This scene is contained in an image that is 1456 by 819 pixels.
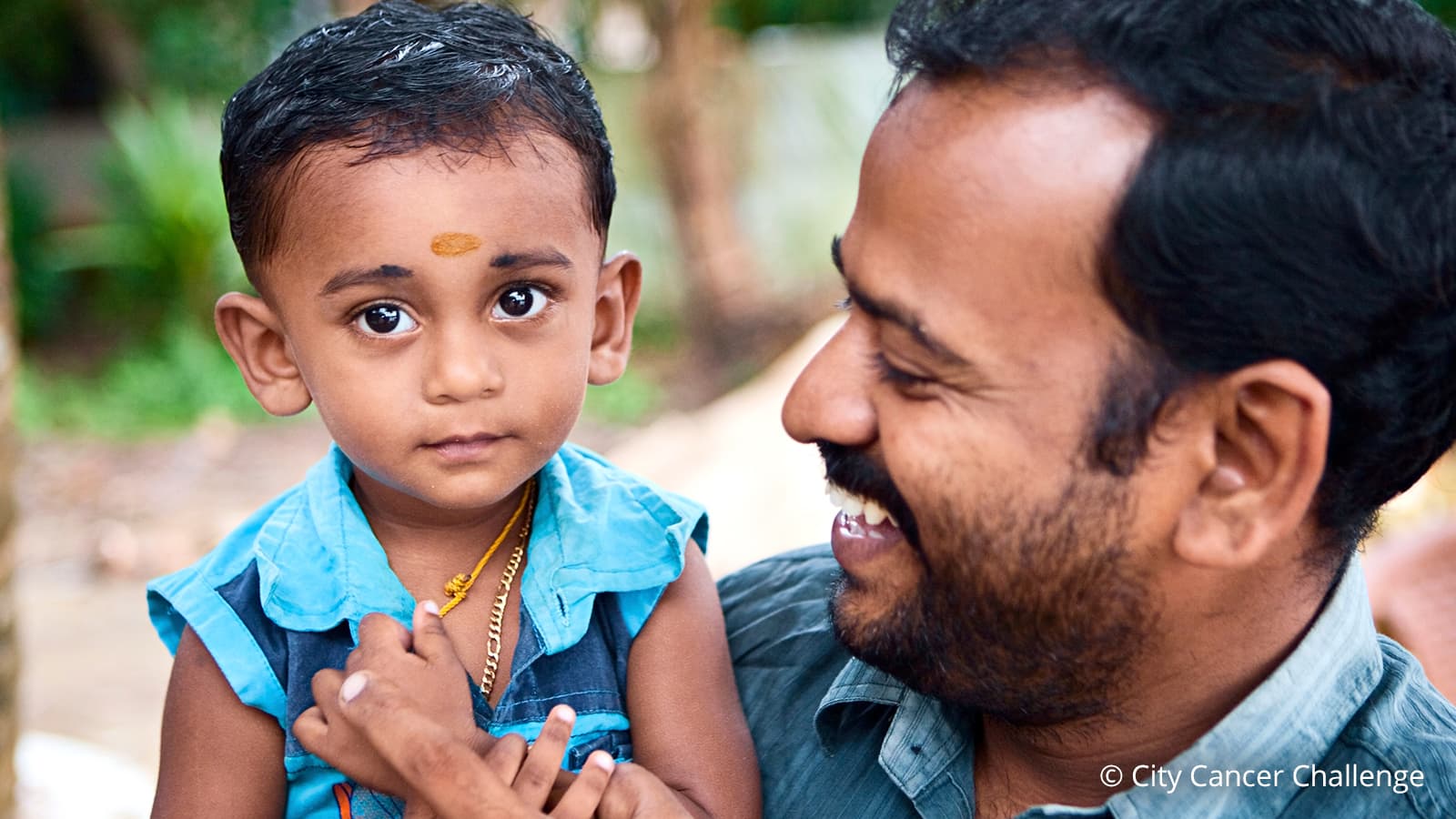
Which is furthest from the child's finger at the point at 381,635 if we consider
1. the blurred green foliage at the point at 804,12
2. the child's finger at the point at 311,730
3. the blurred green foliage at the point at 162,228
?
the blurred green foliage at the point at 804,12

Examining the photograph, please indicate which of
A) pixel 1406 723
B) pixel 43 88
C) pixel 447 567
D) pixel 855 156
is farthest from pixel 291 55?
pixel 43 88

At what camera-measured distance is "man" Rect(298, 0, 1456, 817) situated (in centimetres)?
178

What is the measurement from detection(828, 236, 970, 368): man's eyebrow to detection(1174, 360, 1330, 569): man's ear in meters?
0.35

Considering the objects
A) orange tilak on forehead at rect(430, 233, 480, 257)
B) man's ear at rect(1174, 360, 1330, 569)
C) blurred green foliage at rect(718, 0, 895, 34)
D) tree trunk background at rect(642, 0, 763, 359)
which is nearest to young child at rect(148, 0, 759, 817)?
orange tilak on forehead at rect(430, 233, 480, 257)

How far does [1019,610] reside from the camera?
198 cm

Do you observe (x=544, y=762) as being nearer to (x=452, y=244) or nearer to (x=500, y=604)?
(x=500, y=604)

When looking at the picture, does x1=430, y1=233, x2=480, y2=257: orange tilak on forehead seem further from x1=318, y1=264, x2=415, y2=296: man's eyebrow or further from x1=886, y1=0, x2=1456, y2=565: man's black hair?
x1=886, y1=0, x2=1456, y2=565: man's black hair

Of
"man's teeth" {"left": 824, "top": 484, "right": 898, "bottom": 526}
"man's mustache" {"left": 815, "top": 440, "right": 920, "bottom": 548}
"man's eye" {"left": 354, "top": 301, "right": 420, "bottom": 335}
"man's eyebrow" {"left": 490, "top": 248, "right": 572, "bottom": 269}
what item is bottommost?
"man's teeth" {"left": 824, "top": 484, "right": 898, "bottom": 526}

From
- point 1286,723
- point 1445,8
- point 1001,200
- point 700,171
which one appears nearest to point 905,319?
point 1001,200

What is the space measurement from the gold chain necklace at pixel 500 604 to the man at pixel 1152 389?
0.38 meters

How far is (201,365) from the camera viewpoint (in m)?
10.4

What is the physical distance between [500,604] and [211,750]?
0.50 metres

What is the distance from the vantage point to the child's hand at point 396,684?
1.95 m

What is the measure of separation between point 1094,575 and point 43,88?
1375 cm
